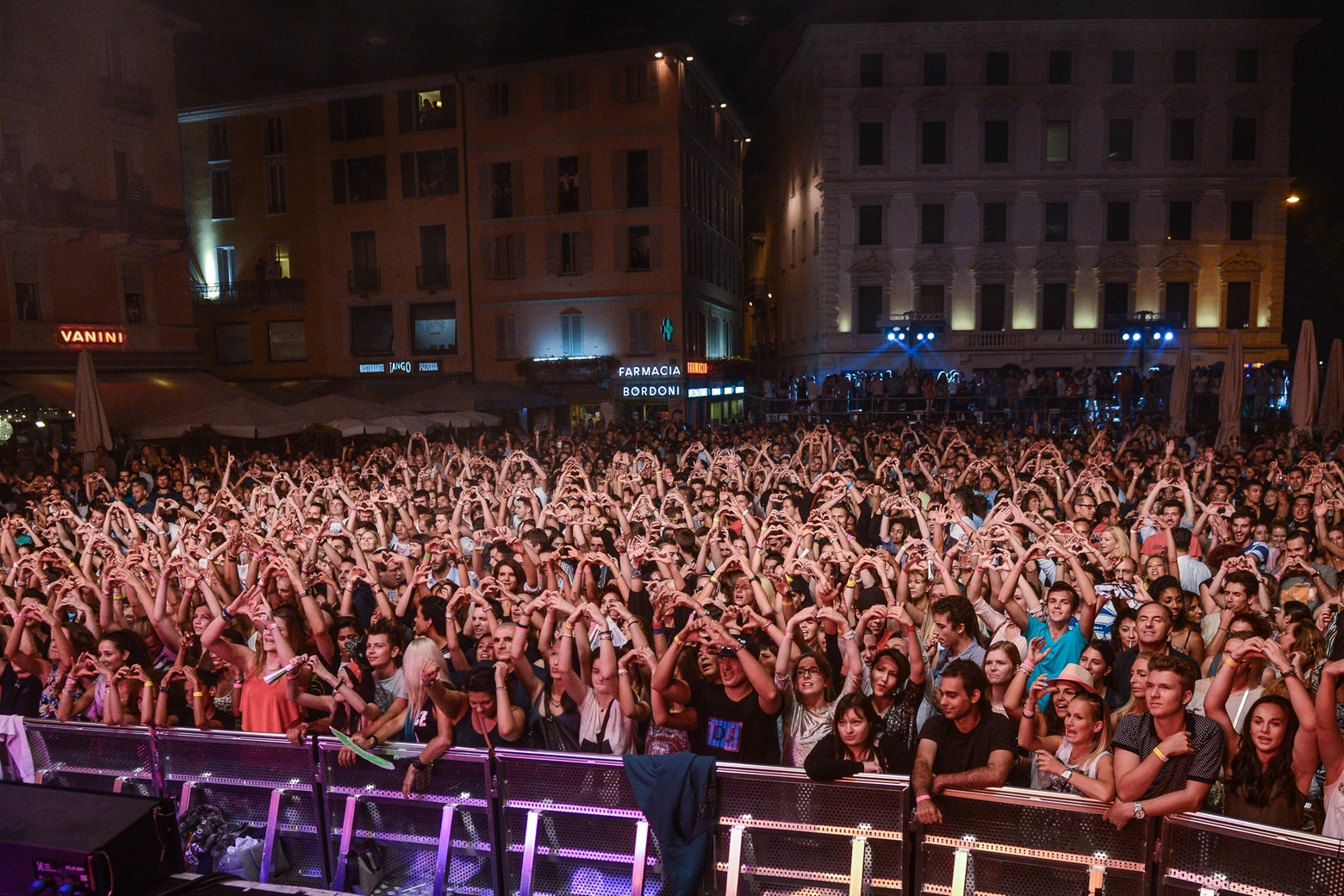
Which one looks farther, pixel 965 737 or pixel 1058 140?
pixel 1058 140

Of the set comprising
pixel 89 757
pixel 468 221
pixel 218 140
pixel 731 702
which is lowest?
pixel 89 757

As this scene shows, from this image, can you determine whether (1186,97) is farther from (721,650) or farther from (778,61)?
(721,650)

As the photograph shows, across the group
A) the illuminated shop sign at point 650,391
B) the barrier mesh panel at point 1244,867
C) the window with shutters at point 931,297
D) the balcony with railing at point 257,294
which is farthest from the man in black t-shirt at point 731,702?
the window with shutters at point 931,297

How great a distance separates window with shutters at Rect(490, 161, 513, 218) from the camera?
1241 inches

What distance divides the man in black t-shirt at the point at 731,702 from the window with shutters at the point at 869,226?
33247 millimetres

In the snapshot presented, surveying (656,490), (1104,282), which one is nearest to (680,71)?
(1104,282)

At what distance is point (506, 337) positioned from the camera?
3219cm

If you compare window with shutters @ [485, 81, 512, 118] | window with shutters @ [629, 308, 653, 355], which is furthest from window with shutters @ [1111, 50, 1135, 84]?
window with shutters @ [485, 81, 512, 118]

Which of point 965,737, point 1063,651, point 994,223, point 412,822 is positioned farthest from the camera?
point 994,223

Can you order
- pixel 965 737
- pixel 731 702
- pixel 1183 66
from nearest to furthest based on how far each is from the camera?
1. pixel 965 737
2. pixel 731 702
3. pixel 1183 66

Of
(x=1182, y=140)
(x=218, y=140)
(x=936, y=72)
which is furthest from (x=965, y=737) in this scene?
(x=1182, y=140)

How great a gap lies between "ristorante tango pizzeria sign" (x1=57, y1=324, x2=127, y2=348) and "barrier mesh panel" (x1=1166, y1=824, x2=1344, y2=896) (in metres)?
25.2

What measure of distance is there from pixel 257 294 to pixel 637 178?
14.7 metres

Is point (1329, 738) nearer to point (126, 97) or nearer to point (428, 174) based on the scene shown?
point (126, 97)
